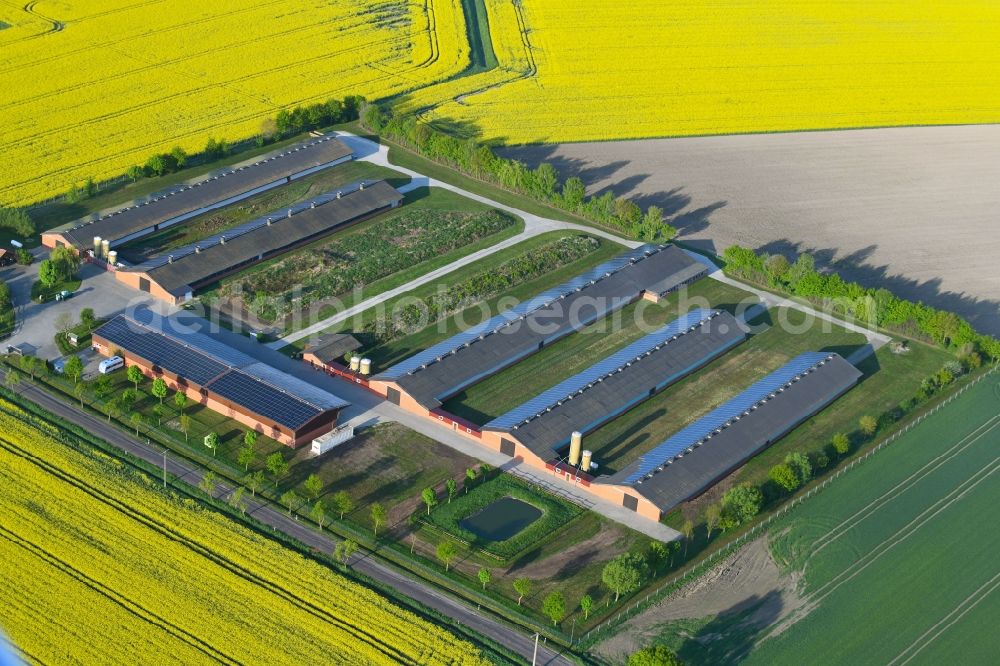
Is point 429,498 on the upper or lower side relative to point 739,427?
lower

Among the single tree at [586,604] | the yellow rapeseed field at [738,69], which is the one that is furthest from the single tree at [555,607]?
the yellow rapeseed field at [738,69]

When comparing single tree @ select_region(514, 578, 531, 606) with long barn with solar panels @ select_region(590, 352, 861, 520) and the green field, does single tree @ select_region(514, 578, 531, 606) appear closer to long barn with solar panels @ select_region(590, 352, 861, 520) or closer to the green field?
long barn with solar panels @ select_region(590, 352, 861, 520)

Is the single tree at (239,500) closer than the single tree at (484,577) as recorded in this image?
No

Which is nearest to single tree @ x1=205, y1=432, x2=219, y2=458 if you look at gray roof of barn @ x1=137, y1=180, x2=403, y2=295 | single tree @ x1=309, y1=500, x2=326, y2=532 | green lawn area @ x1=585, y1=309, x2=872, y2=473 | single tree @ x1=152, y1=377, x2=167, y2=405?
single tree @ x1=152, y1=377, x2=167, y2=405

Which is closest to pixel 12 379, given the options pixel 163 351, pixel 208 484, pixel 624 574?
pixel 163 351

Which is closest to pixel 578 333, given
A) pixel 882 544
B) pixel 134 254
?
pixel 882 544

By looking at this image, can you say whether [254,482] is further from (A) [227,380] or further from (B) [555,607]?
(B) [555,607]

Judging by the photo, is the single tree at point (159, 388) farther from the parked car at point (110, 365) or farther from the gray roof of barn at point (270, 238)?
the gray roof of barn at point (270, 238)

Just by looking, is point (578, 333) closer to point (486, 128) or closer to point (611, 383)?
point (611, 383)
